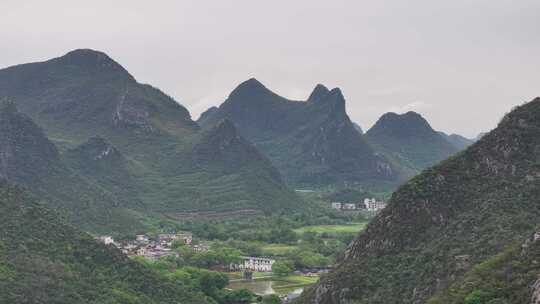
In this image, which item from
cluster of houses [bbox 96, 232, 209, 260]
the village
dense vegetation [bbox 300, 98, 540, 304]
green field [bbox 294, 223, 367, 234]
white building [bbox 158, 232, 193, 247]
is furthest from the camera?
green field [bbox 294, 223, 367, 234]

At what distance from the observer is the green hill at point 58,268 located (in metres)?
45.3

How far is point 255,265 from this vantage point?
85.1 metres

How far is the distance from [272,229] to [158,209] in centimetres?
2860

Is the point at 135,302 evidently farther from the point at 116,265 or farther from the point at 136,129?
the point at 136,129

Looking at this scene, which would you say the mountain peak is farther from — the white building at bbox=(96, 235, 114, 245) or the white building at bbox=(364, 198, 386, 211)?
the white building at bbox=(96, 235, 114, 245)

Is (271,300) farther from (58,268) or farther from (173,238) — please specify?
(173,238)

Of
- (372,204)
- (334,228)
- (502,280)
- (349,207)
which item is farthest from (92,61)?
(502,280)

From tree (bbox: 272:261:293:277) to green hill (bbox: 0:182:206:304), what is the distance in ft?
82.6

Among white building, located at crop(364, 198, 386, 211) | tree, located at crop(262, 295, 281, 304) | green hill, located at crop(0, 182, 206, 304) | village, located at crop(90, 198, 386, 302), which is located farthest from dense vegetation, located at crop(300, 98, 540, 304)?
white building, located at crop(364, 198, 386, 211)

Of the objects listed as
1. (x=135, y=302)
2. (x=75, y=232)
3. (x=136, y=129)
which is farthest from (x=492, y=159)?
(x=136, y=129)

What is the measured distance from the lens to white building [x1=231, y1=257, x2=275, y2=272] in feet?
276

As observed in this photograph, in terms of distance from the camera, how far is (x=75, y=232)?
180ft

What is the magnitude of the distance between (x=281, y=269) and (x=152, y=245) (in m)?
21.0

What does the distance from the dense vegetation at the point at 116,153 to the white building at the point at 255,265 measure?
26.1m
